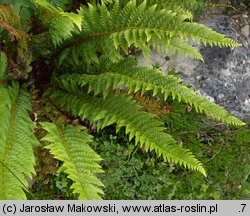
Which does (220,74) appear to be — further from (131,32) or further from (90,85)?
(90,85)

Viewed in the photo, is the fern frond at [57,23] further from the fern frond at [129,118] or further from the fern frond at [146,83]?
the fern frond at [129,118]

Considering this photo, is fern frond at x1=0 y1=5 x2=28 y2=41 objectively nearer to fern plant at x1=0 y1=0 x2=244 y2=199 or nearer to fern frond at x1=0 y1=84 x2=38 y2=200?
fern plant at x1=0 y1=0 x2=244 y2=199

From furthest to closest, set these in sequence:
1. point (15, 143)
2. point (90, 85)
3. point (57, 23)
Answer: point (90, 85) → point (57, 23) → point (15, 143)

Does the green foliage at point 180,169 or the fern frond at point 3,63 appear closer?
the fern frond at point 3,63

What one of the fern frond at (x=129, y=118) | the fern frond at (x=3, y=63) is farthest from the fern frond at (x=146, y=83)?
the fern frond at (x=3, y=63)

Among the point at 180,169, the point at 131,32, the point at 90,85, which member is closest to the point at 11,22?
the point at 90,85

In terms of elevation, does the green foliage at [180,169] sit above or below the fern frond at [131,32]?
below

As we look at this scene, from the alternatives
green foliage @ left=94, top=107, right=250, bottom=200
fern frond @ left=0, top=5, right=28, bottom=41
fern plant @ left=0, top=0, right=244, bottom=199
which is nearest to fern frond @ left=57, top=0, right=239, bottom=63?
fern plant @ left=0, top=0, right=244, bottom=199

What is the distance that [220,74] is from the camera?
459 cm

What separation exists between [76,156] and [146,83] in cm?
73

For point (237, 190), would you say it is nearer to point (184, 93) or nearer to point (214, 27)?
point (184, 93)

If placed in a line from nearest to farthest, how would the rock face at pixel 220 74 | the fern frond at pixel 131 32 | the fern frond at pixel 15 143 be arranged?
the fern frond at pixel 15 143 < the fern frond at pixel 131 32 < the rock face at pixel 220 74

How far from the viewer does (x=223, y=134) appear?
14.3ft

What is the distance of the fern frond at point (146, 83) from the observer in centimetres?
342
